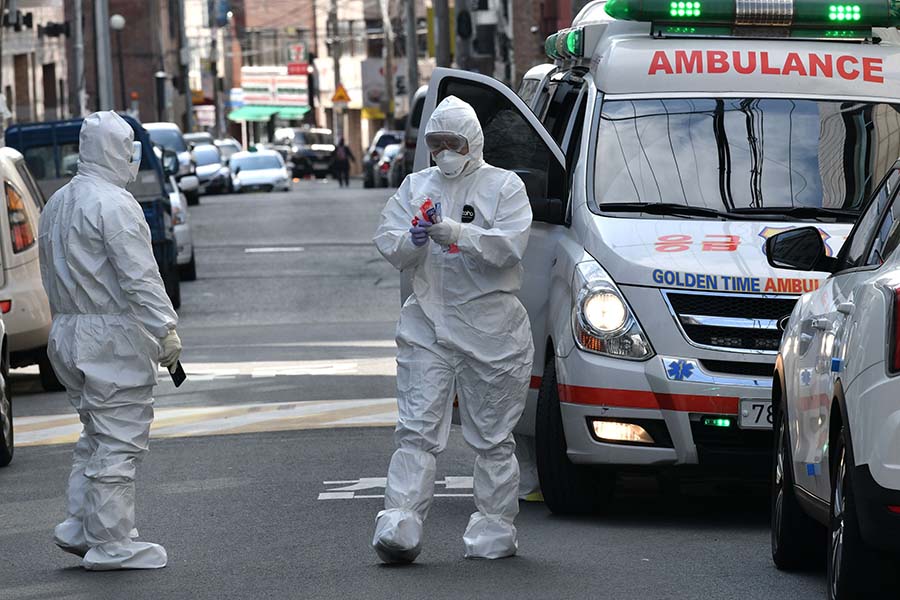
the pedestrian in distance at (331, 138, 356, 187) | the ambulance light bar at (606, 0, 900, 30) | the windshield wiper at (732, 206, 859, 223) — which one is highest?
the ambulance light bar at (606, 0, 900, 30)

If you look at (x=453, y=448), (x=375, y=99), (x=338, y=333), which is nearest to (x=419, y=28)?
(x=375, y=99)

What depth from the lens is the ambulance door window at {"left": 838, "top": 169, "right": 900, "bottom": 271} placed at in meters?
7.75

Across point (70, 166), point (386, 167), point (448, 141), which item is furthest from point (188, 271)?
point (386, 167)

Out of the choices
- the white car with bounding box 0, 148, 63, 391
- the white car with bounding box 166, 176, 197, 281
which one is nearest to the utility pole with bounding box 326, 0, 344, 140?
the white car with bounding box 166, 176, 197, 281

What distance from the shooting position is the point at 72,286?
8797 millimetres

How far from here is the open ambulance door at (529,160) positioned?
10.2 metres

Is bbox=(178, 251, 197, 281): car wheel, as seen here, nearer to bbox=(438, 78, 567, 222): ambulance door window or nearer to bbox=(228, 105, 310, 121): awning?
bbox=(438, 78, 567, 222): ambulance door window

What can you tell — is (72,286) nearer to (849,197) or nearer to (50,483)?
(50,483)

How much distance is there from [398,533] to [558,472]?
163cm

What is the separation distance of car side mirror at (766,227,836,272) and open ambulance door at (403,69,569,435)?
2059mm

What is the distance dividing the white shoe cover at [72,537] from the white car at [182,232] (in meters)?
16.6

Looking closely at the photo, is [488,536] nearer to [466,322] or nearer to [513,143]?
[466,322]

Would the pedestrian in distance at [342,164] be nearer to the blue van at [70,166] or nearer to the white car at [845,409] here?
the blue van at [70,166]

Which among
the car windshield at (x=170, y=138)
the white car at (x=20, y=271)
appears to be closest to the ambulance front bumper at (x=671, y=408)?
the white car at (x=20, y=271)
